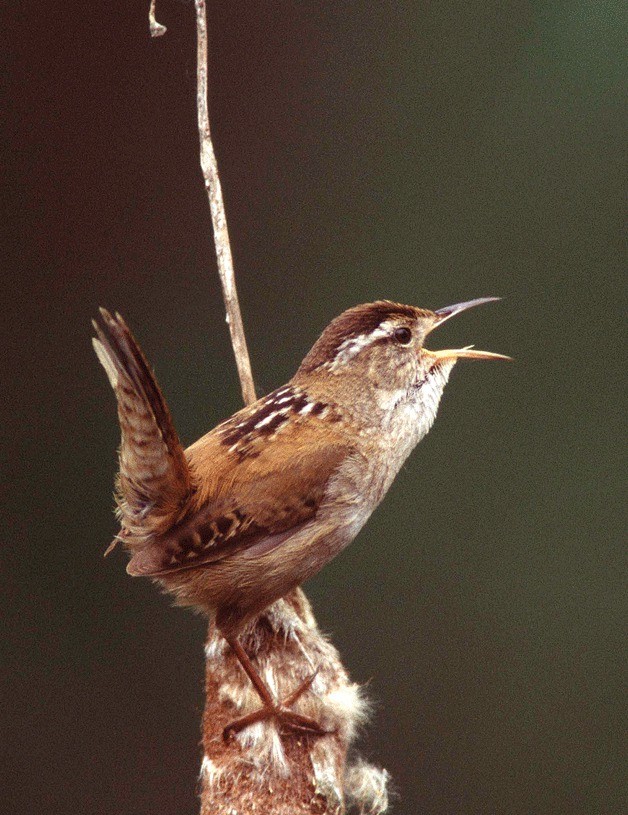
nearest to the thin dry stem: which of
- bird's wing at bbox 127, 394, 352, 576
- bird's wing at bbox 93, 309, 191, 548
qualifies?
bird's wing at bbox 127, 394, 352, 576

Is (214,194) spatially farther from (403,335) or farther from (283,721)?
(283,721)

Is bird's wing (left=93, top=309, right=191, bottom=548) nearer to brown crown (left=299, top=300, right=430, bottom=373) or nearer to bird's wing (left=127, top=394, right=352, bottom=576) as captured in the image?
bird's wing (left=127, top=394, right=352, bottom=576)

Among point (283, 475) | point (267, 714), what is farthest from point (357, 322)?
point (267, 714)

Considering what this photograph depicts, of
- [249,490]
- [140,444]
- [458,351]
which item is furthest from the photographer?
[458,351]

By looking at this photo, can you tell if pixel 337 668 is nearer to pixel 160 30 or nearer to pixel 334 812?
→ pixel 334 812

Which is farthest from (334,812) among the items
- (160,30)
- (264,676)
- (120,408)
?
(160,30)

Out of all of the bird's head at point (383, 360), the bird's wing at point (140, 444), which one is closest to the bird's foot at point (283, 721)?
the bird's wing at point (140, 444)
